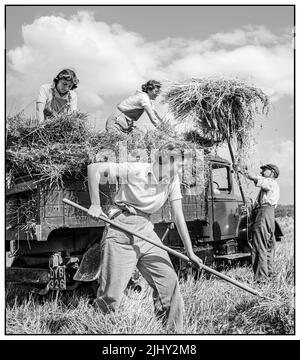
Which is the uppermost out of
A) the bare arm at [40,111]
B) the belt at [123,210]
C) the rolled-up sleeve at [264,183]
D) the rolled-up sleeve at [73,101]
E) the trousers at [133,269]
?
the rolled-up sleeve at [73,101]

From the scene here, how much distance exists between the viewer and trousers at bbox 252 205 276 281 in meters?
6.30

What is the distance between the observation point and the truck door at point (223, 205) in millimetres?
6969

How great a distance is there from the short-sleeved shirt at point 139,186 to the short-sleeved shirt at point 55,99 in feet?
5.72

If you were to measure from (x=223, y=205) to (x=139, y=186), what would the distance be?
3.66m

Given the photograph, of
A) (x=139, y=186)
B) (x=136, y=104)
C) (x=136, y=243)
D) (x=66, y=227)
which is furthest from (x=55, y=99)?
(x=136, y=243)

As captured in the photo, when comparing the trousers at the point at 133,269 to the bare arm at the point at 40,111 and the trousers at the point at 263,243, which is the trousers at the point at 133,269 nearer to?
the bare arm at the point at 40,111

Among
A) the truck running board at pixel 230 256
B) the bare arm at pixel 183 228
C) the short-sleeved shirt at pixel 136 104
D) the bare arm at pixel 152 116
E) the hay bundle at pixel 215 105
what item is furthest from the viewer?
the truck running board at pixel 230 256

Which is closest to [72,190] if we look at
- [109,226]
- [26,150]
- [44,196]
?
[44,196]

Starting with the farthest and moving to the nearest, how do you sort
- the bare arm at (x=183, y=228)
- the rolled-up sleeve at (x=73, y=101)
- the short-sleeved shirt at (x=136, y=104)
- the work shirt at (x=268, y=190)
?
the work shirt at (x=268, y=190) < the short-sleeved shirt at (x=136, y=104) < the rolled-up sleeve at (x=73, y=101) < the bare arm at (x=183, y=228)

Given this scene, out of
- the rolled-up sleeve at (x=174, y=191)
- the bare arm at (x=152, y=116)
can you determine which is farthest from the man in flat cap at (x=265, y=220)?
the rolled-up sleeve at (x=174, y=191)

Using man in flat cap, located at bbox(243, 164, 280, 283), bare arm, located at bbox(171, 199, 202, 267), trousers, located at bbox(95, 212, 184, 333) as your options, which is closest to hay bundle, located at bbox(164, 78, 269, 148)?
man in flat cap, located at bbox(243, 164, 280, 283)

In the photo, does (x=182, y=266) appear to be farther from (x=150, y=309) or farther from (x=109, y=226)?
(x=109, y=226)

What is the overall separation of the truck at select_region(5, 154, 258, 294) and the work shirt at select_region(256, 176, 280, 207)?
670 millimetres

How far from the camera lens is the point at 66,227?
4770mm
